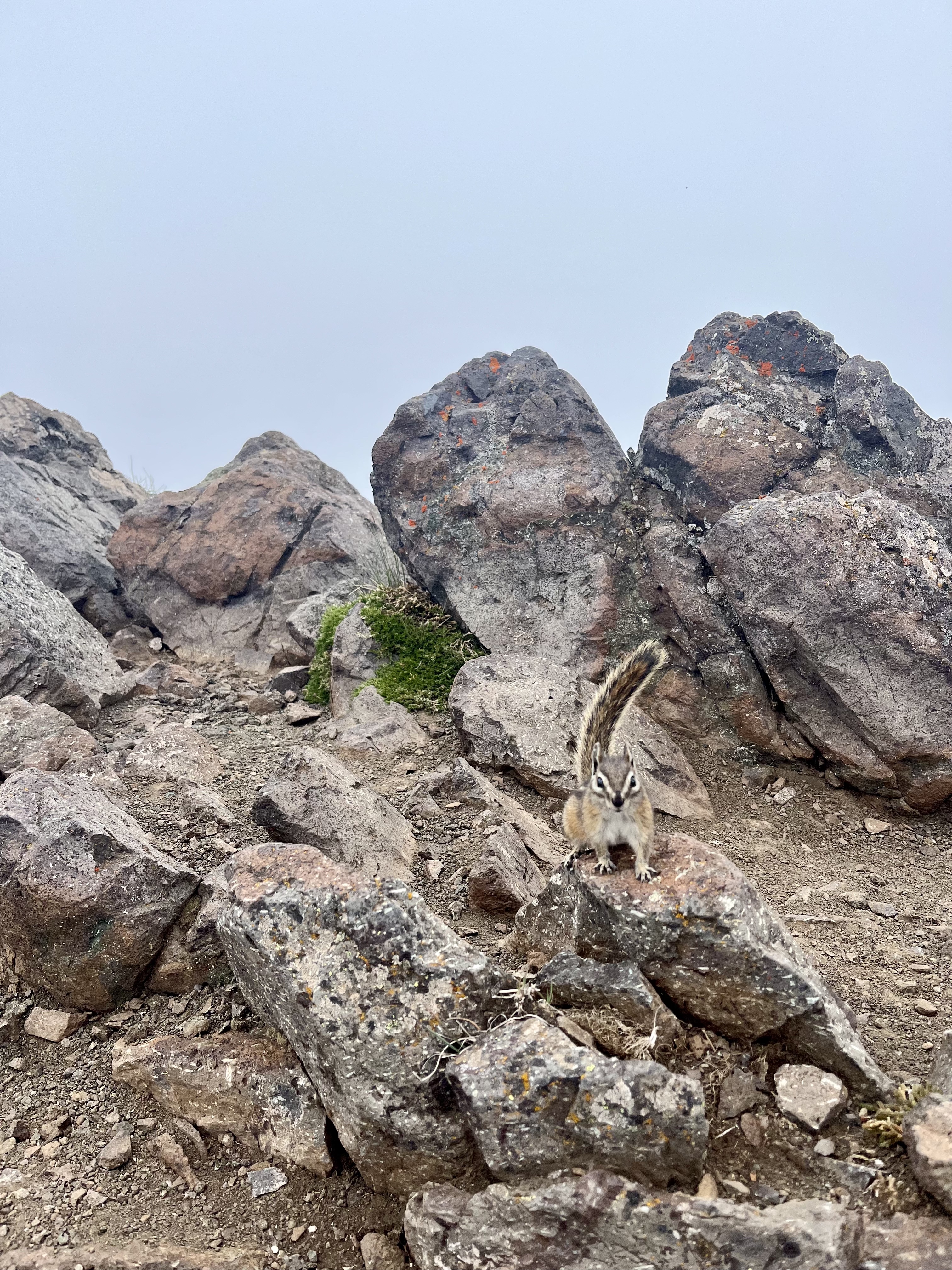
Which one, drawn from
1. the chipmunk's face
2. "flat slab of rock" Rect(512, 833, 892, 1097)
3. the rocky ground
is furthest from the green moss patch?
"flat slab of rock" Rect(512, 833, 892, 1097)

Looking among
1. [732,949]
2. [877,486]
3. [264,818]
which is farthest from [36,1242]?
[877,486]

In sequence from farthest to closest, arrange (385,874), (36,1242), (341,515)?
(341,515)
(385,874)
(36,1242)

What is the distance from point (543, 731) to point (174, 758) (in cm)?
438

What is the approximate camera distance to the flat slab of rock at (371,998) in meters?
4.66

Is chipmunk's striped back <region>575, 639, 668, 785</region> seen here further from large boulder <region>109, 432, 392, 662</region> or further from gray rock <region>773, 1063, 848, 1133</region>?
large boulder <region>109, 432, 392, 662</region>

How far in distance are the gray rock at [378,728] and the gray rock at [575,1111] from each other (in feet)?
19.0

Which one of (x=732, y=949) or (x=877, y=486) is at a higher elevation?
(x=877, y=486)

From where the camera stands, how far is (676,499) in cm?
1210

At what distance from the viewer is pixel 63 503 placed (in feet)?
61.9

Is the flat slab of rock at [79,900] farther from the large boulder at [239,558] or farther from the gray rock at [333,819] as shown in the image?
the large boulder at [239,558]

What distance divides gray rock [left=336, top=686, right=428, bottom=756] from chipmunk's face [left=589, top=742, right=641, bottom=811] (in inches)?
184

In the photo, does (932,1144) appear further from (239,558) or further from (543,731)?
(239,558)

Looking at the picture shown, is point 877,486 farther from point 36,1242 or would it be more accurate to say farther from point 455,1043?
point 36,1242

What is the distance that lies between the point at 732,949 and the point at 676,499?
8.47 metres
